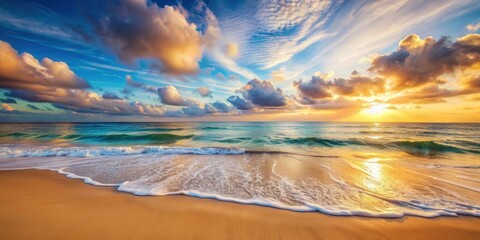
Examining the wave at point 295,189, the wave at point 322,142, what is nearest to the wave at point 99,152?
the wave at point 295,189

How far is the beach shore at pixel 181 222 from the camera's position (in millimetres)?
2812

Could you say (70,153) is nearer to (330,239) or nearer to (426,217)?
(330,239)

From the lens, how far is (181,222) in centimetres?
313

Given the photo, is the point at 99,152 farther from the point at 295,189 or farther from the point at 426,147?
the point at 426,147

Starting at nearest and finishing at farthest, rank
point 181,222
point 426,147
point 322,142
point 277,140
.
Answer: point 181,222 < point 426,147 < point 322,142 < point 277,140

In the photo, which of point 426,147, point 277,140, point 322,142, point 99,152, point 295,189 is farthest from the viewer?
point 277,140

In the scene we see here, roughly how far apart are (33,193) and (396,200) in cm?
882

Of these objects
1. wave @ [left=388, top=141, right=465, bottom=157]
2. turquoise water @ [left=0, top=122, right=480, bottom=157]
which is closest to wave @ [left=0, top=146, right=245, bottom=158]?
turquoise water @ [left=0, top=122, right=480, bottom=157]

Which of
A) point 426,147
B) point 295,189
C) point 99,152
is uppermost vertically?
point 295,189

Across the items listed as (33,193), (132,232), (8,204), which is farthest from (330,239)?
(33,193)

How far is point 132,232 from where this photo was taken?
9.18 ft

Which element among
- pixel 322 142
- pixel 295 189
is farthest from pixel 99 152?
pixel 322 142

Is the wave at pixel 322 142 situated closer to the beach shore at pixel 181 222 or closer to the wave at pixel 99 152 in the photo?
the wave at pixel 99 152

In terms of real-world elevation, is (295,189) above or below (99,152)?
above
